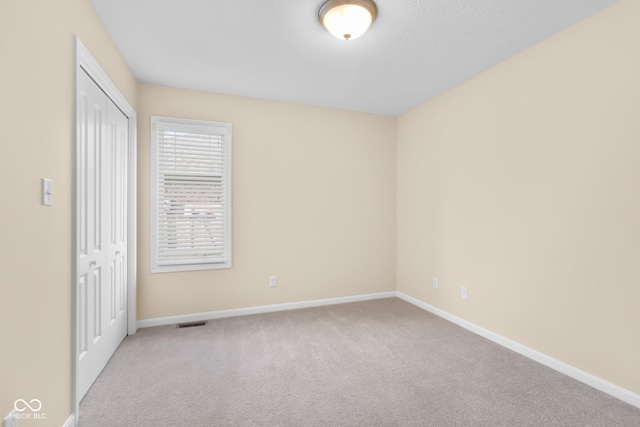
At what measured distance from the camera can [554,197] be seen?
234 centimetres

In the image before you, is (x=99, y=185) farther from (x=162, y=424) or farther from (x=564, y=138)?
(x=564, y=138)

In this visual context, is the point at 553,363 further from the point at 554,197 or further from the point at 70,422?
the point at 70,422

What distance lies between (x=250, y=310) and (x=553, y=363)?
2.97 meters

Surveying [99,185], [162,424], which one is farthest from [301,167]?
[162,424]

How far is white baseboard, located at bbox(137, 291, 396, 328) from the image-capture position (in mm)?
3252

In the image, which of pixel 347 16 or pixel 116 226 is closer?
pixel 347 16

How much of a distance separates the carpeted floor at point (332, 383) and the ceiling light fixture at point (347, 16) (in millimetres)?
2539

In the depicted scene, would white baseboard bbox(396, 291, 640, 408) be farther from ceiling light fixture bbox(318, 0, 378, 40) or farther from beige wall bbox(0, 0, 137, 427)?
beige wall bbox(0, 0, 137, 427)

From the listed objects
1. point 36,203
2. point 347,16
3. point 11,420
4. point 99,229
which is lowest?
point 11,420

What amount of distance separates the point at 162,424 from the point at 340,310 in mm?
2322

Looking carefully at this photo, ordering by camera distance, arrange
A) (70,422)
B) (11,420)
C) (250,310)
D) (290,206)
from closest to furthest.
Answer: (11,420)
(70,422)
(250,310)
(290,206)

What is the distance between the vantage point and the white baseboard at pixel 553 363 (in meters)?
1.94

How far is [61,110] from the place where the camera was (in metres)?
1.63

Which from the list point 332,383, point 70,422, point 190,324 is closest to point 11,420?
point 70,422
